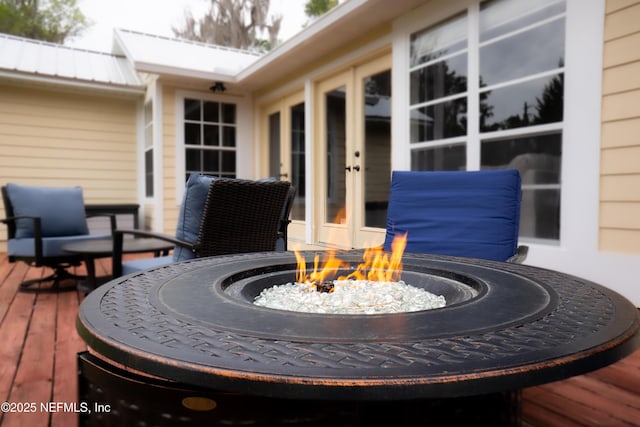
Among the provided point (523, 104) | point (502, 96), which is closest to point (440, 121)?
point (502, 96)

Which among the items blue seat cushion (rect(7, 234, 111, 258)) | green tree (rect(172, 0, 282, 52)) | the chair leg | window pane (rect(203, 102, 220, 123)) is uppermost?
green tree (rect(172, 0, 282, 52))

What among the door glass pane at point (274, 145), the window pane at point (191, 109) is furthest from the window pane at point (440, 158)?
the window pane at point (191, 109)

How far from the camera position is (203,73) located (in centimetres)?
570

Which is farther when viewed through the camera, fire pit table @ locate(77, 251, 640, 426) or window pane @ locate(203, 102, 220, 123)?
window pane @ locate(203, 102, 220, 123)

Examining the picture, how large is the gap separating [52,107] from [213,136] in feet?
7.88

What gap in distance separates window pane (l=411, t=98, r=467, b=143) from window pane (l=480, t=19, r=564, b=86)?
288 mm

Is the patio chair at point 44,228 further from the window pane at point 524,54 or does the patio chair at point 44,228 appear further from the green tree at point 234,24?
the green tree at point 234,24

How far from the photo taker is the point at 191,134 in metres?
6.24

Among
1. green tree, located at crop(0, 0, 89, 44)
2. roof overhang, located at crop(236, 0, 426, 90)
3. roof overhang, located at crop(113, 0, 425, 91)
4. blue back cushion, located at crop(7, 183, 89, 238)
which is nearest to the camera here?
roof overhang, located at crop(236, 0, 426, 90)

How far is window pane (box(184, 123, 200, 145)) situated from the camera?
619cm

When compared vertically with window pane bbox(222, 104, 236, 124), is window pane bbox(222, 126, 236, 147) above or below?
below

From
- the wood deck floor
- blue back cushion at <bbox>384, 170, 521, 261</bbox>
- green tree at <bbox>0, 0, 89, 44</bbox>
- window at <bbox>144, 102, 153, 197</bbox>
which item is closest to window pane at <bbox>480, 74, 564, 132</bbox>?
blue back cushion at <bbox>384, 170, 521, 261</bbox>

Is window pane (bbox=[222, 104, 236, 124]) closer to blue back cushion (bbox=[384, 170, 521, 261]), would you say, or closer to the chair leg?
the chair leg

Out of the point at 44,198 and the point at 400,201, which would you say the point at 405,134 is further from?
the point at 44,198
